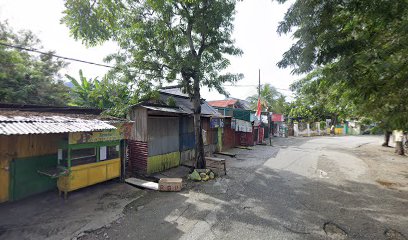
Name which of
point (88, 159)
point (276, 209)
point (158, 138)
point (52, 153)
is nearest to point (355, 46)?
point (276, 209)

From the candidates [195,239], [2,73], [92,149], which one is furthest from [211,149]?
[2,73]

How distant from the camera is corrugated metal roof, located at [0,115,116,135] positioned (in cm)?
536

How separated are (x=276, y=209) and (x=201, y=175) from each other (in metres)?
3.97

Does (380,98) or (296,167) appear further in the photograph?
(296,167)

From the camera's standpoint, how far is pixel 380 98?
246 inches

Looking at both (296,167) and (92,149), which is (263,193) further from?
(92,149)

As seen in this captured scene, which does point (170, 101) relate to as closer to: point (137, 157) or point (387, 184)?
point (137, 157)

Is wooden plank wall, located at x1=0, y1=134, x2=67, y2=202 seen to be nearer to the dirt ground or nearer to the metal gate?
the metal gate

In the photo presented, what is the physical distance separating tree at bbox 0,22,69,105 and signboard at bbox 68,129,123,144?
467 inches

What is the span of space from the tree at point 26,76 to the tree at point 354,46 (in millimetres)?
17865

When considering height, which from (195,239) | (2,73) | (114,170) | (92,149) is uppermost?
(2,73)

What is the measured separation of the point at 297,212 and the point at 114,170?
720cm

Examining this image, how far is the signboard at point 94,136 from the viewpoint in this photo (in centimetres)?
717

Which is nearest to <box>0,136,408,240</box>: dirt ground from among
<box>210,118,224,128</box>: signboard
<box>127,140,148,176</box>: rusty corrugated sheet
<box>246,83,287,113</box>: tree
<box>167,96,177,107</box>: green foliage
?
<box>127,140,148,176</box>: rusty corrugated sheet
